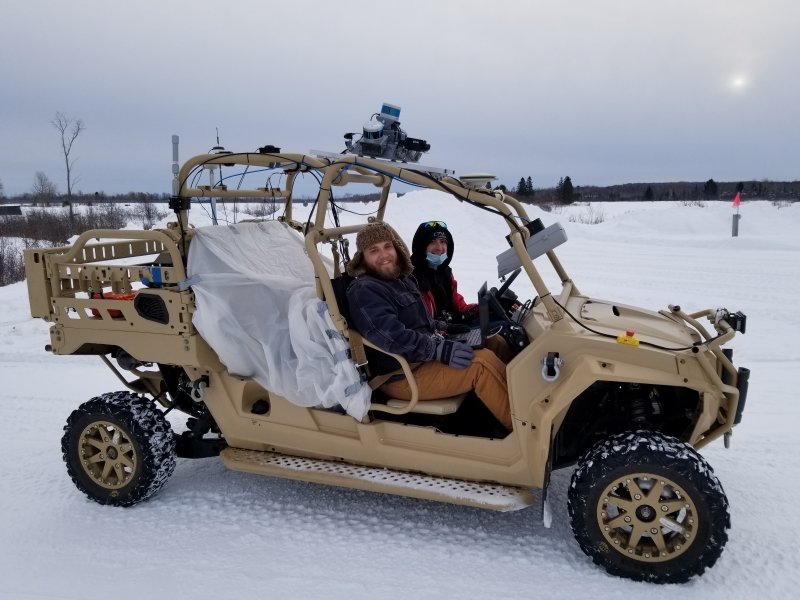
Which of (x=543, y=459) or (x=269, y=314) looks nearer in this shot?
(x=543, y=459)

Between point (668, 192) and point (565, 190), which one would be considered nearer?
point (565, 190)

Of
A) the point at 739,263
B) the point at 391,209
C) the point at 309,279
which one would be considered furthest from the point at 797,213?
the point at 309,279

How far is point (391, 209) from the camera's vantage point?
21469 mm

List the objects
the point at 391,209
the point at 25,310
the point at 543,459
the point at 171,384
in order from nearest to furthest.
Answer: the point at 543,459 → the point at 171,384 → the point at 25,310 → the point at 391,209

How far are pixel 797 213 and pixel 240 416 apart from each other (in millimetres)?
25761

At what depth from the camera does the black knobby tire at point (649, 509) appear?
310 centimetres

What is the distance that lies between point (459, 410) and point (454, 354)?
1.96 feet

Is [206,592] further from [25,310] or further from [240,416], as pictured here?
[25,310]

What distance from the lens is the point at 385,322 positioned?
3.59 metres

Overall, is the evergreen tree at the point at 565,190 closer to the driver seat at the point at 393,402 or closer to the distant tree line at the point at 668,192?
the distant tree line at the point at 668,192

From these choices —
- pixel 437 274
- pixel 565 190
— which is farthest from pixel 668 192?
pixel 437 274

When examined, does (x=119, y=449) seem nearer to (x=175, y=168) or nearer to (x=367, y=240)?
(x=175, y=168)

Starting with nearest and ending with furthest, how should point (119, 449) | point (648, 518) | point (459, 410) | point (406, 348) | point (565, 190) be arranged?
1. point (648, 518)
2. point (406, 348)
3. point (459, 410)
4. point (119, 449)
5. point (565, 190)

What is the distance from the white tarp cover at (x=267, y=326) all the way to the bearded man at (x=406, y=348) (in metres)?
0.20
